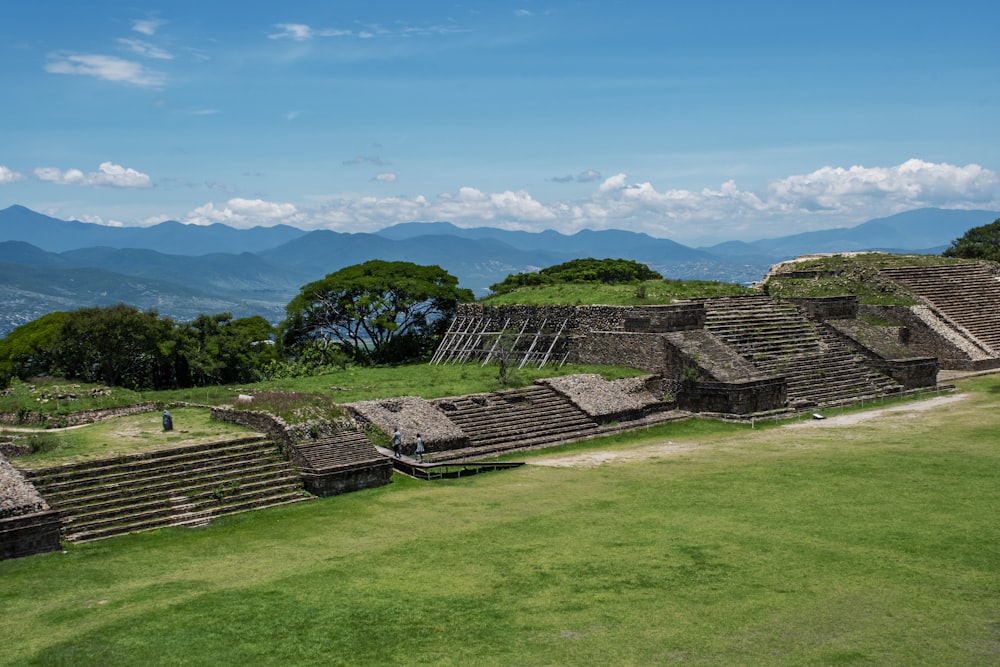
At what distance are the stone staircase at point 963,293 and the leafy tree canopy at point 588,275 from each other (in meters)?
17.1

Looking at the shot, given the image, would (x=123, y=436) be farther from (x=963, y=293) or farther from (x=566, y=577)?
(x=963, y=293)

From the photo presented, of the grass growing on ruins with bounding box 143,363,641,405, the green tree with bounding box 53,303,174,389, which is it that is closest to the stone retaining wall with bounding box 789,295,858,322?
the grass growing on ruins with bounding box 143,363,641,405

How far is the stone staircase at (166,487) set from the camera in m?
15.9

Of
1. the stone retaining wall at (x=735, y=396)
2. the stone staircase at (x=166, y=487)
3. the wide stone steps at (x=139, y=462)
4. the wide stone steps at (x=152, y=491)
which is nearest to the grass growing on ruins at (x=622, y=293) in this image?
the stone retaining wall at (x=735, y=396)

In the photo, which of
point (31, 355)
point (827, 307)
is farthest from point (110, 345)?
point (827, 307)

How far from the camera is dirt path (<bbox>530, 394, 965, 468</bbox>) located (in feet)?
68.8

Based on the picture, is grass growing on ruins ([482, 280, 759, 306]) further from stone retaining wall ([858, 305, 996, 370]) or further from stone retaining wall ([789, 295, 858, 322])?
stone retaining wall ([858, 305, 996, 370])

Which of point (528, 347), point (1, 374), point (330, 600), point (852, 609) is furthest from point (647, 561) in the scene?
point (1, 374)

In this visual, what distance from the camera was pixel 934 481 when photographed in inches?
666

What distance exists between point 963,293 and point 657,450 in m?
25.3

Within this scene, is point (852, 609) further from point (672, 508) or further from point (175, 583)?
point (175, 583)

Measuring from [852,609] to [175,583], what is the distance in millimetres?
9403

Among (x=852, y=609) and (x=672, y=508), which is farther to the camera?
(x=672, y=508)

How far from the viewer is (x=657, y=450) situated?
22.2 meters
